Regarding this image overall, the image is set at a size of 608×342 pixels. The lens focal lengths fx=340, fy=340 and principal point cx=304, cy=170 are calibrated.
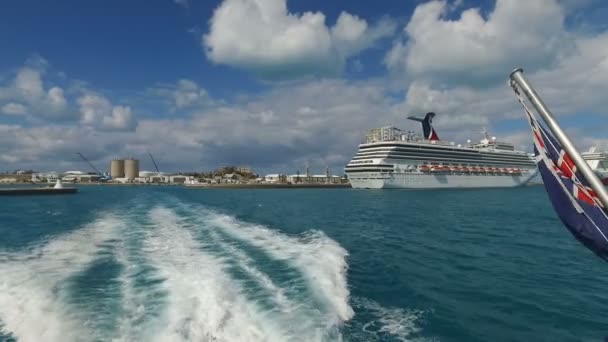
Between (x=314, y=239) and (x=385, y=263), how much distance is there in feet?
16.5

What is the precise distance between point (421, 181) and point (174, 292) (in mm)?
85286

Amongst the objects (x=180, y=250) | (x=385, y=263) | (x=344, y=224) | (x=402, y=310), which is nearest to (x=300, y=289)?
(x=402, y=310)

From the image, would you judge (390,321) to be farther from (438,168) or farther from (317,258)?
(438,168)

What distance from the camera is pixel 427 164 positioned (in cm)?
8862

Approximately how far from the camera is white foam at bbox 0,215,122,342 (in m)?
6.82

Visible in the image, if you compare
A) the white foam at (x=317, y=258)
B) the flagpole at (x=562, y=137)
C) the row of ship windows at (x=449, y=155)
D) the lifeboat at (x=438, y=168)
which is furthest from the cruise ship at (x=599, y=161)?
the flagpole at (x=562, y=137)

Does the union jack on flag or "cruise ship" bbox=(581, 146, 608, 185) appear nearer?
the union jack on flag

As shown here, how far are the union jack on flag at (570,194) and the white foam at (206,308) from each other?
555cm

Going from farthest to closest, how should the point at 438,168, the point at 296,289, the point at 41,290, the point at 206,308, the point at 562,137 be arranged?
the point at 438,168 < the point at 296,289 < the point at 41,290 < the point at 206,308 < the point at 562,137

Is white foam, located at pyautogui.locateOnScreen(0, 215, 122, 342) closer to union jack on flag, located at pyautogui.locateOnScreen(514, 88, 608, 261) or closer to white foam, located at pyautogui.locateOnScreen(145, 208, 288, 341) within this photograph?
white foam, located at pyautogui.locateOnScreen(145, 208, 288, 341)

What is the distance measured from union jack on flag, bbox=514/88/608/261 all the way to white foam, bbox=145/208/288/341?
5546 mm

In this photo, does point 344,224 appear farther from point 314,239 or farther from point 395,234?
point 314,239

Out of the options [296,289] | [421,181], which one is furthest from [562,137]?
[421,181]

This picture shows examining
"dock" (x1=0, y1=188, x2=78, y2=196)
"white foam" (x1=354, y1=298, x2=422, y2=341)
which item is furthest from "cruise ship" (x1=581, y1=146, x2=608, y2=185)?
"dock" (x1=0, y1=188, x2=78, y2=196)
